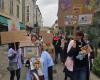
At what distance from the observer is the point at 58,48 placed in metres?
20.8

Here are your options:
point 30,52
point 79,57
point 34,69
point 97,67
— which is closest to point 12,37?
point 30,52

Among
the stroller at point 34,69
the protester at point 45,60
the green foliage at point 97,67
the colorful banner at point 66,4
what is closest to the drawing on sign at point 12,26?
the protester at point 45,60

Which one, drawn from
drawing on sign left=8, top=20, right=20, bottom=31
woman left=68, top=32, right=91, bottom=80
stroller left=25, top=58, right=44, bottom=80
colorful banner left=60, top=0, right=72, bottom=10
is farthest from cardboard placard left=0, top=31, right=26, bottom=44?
colorful banner left=60, top=0, right=72, bottom=10

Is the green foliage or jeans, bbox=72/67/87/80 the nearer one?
jeans, bbox=72/67/87/80

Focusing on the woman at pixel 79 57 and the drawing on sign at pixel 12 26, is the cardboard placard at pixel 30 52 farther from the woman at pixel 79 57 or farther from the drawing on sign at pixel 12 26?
the drawing on sign at pixel 12 26

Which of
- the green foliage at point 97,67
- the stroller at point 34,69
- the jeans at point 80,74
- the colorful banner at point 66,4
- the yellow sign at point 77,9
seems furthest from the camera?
Answer: the green foliage at point 97,67

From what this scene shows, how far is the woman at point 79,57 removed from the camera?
29.5 feet

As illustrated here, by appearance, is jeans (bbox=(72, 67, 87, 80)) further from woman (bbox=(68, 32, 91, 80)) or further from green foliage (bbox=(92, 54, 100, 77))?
green foliage (bbox=(92, 54, 100, 77))

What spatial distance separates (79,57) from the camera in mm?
8992

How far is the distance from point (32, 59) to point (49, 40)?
2.80 feet

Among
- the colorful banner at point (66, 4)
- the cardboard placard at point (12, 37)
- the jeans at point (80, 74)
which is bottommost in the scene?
the jeans at point (80, 74)

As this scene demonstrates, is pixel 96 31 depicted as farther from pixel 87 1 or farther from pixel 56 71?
pixel 87 1

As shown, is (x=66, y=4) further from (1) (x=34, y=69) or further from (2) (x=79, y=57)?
(1) (x=34, y=69)

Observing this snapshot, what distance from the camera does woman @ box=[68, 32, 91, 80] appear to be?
899cm
